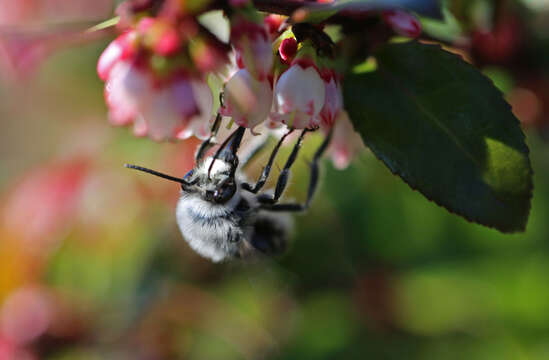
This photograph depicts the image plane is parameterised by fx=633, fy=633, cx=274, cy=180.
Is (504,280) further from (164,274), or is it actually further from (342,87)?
(342,87)

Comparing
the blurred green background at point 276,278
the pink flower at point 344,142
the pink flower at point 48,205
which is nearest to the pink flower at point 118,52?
the pink flower at point 344,142

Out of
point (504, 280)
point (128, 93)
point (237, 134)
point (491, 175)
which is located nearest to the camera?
point (128, 93)

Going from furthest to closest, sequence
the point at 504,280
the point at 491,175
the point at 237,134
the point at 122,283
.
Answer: the point at 122,283, the point at 504,280, the point at 237,134, the point at 491,175

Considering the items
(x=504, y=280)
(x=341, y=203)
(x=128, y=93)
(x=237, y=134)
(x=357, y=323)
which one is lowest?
(x=357, y=323)

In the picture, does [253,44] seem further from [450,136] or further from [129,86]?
[450,136]

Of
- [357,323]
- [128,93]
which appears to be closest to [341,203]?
[357,323]

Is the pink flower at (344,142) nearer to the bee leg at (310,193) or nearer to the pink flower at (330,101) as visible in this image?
the bee leg at (310,193)
